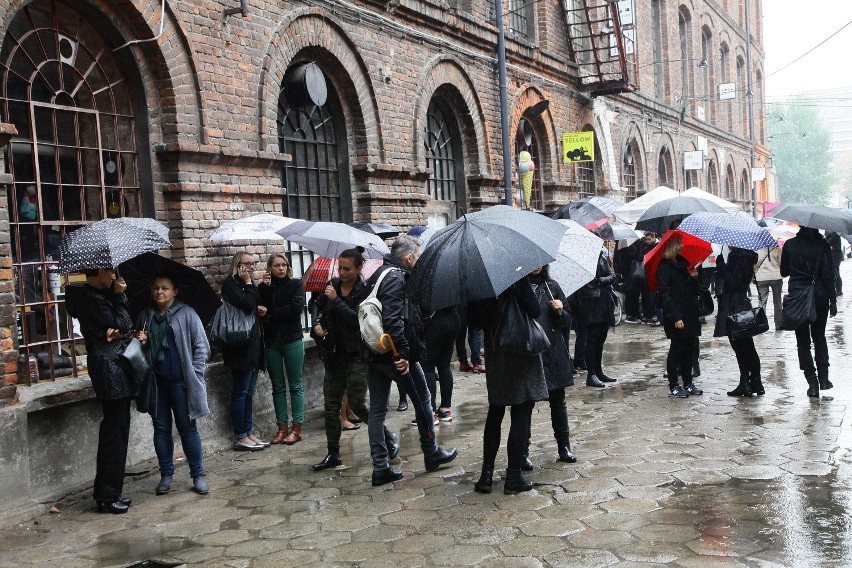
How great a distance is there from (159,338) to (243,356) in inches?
49.5

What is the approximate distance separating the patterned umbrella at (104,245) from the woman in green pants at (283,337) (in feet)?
6.20

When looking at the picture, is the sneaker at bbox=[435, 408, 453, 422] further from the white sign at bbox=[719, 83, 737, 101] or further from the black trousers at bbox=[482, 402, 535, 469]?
the white sign at bbox=[719, 83, 737, 101]


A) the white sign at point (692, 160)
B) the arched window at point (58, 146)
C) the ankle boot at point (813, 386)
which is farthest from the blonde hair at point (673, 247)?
the white sign at point (692, 160)

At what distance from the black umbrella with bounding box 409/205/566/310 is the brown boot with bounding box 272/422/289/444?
285cm

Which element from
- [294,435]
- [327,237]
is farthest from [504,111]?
[294,435]

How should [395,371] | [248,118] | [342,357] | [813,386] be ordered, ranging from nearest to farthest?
[395,371]
[342,357]
[813,386]
[248,118]

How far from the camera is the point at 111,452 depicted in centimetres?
635

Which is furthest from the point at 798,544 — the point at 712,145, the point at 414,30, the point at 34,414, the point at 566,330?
the point at 712,145

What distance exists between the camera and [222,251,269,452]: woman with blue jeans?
7.75 meters

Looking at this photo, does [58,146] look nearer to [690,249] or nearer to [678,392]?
[690,249]

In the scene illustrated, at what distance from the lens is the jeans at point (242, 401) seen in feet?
26.1

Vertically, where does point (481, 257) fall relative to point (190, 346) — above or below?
above

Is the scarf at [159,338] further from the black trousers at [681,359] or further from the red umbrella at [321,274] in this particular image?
the black trousers at [681,359]

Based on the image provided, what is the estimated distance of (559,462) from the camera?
6.94 metres
